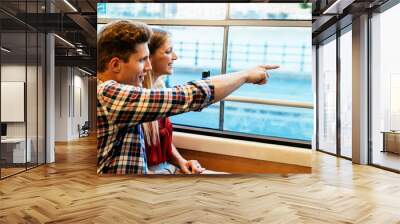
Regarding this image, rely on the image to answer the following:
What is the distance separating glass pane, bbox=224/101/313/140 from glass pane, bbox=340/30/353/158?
3.43m

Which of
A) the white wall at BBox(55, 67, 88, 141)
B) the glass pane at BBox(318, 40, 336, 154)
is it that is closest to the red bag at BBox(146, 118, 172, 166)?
the glass pane at BBox(318, 40, 336, 154)

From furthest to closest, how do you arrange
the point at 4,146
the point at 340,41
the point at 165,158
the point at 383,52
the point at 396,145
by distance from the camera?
the point at 340,41, the point at 383,52, the point at 396,145, the point at 4,146, the point at 165,158

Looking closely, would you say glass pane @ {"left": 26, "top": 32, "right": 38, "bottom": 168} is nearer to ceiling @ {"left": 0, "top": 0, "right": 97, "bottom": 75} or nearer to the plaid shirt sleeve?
ceiling @ {"left": 0, "top": 0, "right": 97, "bottom": 75}

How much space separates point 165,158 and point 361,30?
5129 millimetres

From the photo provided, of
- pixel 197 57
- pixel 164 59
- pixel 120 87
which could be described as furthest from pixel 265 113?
pixel 120 87

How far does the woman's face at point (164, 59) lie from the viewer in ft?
18.3

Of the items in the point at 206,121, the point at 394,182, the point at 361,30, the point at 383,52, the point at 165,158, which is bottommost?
the point at 394,182

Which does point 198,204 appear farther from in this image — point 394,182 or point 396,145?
point 396,145

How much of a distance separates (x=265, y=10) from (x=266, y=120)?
162 centimetres

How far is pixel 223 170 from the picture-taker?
20.5ft

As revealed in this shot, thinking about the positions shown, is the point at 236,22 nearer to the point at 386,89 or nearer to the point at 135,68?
the point at 135,68

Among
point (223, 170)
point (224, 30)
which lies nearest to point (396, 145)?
point (223, 170)

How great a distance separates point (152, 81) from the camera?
5488 mm

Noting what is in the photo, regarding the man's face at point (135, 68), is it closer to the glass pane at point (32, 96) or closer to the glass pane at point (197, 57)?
the glass pane at point (197, 57)
